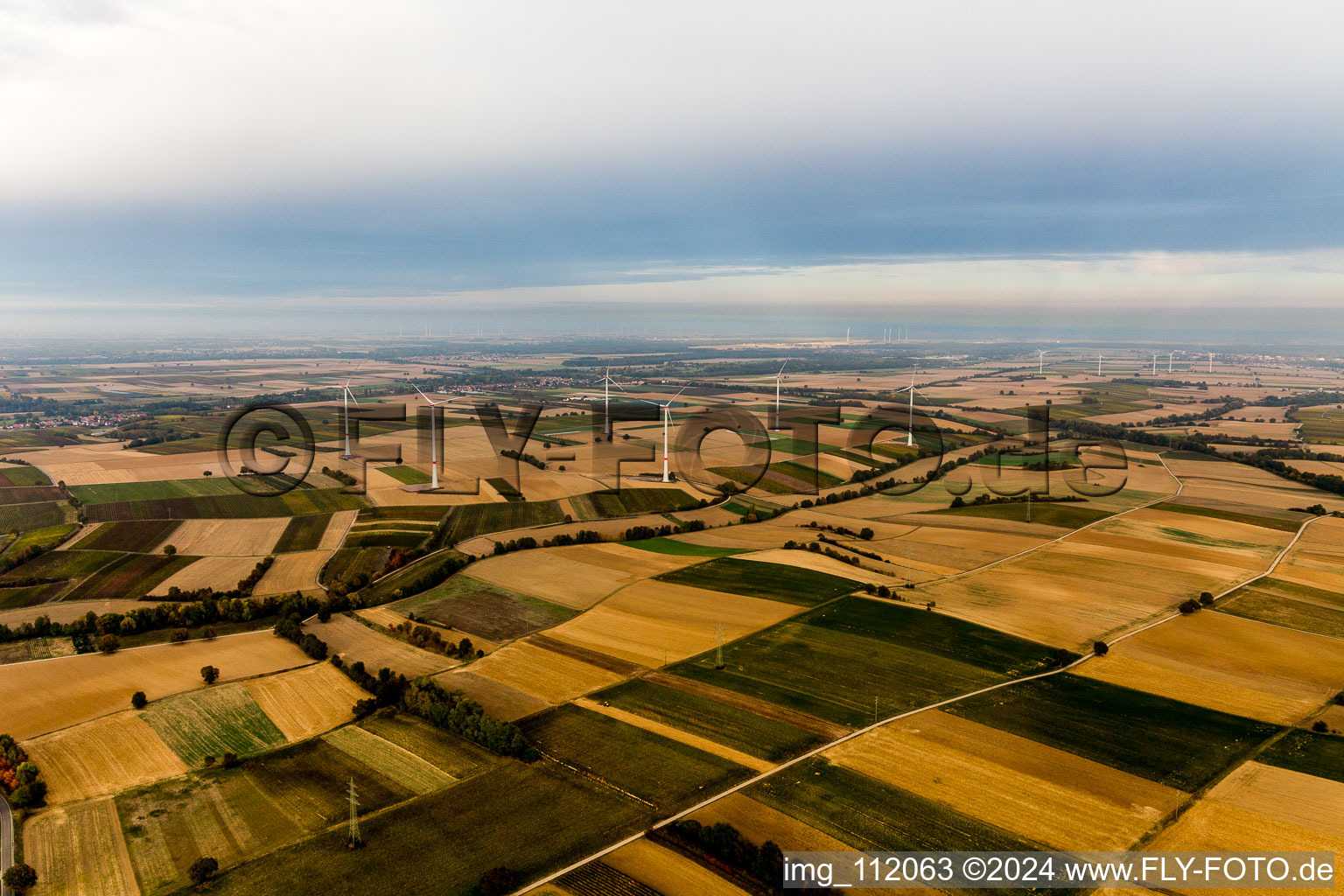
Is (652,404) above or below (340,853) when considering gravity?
above

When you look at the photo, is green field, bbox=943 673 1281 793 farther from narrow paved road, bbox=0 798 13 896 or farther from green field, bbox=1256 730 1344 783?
narrow paved road, bbox=0 798 13 896

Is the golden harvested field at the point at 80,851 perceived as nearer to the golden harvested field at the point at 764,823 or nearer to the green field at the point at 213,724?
the green field at the point at 213,724

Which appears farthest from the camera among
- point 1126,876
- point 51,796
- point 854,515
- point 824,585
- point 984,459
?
point 984,459

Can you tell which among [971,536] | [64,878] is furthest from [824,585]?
[64,878]

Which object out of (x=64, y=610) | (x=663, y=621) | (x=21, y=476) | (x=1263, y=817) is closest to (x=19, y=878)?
(x=663, y=621)

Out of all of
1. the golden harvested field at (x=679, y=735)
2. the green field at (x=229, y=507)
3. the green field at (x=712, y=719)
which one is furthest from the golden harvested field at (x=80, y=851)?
the green field at (x=229, y=507)

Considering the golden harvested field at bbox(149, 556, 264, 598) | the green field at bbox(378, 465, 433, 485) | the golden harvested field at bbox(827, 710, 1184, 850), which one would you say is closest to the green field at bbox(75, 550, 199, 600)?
the golden harvested field at bbox(149, 556, 264, 598)

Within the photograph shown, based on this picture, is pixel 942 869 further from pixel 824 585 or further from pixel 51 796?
pixel 51 796
